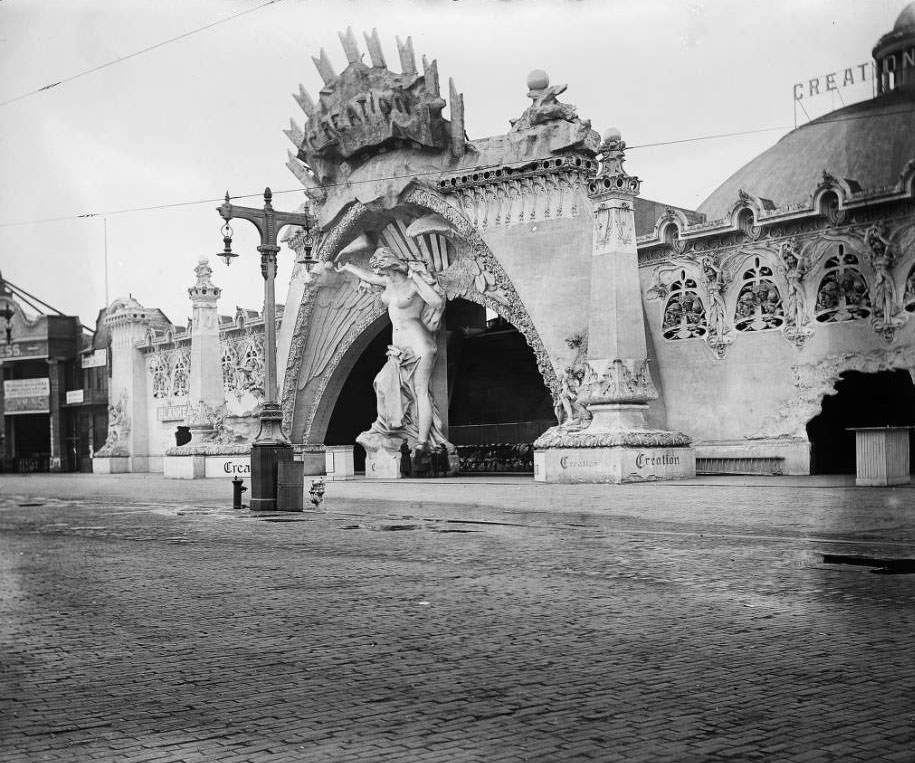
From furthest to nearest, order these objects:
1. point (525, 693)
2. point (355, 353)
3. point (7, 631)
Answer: point (355, 353), point (7, 631), point (525, 693)

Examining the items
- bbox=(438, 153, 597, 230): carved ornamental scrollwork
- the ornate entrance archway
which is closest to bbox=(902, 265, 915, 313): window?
bbox=(438, 153, 597, 230): carved ornamental scrollwork

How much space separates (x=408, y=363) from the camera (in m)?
31.6

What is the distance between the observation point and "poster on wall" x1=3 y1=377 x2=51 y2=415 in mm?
52844

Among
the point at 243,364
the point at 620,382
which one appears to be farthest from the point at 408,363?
the point at 243,364

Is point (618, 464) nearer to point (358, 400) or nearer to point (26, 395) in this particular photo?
point (358, 400)

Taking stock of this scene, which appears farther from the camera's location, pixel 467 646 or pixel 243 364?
pixel 243 364

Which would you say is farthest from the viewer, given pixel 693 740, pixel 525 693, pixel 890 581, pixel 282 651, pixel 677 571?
pixel 677 571

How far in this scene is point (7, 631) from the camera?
291 inches

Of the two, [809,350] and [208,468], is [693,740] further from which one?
[208,468]

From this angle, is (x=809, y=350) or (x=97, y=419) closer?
(x=809, y=350)

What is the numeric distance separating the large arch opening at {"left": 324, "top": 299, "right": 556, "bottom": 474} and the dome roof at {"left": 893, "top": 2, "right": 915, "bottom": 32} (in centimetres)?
2178

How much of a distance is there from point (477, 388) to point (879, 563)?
1134 inches

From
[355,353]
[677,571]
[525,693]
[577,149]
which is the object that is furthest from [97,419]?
[525,693]

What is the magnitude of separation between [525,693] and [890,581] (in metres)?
4.33
